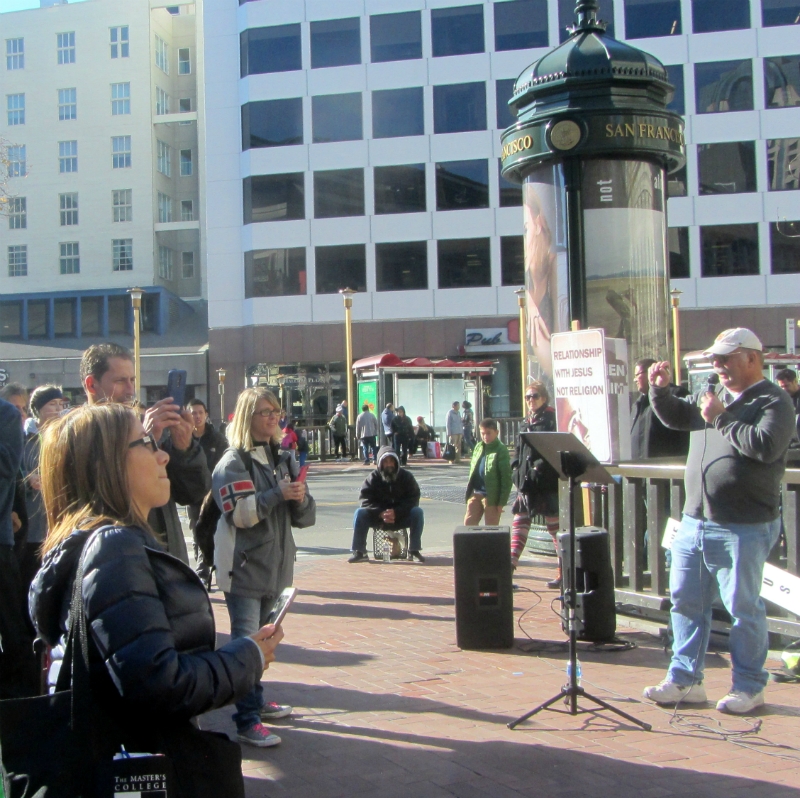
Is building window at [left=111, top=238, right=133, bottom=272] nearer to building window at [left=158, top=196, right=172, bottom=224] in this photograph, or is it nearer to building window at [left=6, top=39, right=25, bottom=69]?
building window at [left=158, top=196, right=172, bottom=224]

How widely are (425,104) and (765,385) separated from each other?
35.7 metres

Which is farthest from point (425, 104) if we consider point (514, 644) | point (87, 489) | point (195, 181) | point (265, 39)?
point (87, 489)

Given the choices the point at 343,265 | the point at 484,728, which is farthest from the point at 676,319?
the point at 484,728

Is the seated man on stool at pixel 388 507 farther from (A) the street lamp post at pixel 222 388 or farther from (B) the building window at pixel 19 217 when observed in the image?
(B) the building window at pixel 19 217

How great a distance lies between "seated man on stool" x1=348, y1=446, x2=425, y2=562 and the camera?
36.1 feet

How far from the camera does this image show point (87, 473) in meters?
2.46

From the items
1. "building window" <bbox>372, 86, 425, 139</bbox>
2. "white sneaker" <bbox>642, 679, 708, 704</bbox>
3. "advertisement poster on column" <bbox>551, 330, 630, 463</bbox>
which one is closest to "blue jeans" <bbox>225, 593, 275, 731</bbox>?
"white sneaker" <bbox>642, 679, 708, 704</bbox>

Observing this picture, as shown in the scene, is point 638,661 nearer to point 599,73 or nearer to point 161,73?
point 599,73

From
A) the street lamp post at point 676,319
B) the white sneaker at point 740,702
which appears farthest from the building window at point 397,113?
the white sneaker at point 740,702

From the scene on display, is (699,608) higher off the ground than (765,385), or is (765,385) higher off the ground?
(765,385)

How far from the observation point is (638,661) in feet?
20.8

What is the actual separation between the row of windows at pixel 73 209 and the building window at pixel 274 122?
18.7 meters

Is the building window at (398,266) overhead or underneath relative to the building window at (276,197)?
underneath

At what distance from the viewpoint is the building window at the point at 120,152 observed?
185 feet
